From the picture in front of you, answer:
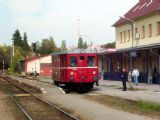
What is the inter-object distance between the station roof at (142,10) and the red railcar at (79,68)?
14.3 meters

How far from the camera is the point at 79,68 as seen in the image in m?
34.1

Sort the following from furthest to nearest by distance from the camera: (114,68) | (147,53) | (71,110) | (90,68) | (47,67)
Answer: (47,67) < (114,68) < (147,53) < (90,68) < (71,110)

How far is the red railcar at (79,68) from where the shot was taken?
1339 inches

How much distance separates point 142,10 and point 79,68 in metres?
21.5

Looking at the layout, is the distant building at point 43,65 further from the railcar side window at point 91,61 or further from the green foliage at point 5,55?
the railcar side window at point 91,61

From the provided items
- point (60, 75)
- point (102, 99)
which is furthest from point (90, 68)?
point (102, 99)

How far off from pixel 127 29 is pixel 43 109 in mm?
35797

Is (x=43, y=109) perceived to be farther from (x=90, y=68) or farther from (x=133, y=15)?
(x=133, y=15)

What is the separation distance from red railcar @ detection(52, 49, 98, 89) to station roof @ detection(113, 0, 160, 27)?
14.3 m

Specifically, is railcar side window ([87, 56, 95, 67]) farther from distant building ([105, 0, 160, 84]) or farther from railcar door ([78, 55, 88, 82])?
distant building ([105, 0, 160, 84])

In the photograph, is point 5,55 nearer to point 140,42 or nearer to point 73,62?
point 140,42

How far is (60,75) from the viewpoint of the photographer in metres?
35.8

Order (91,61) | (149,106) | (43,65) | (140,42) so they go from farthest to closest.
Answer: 1. (43,65)
2. (140,42)
3. (91,61)
4. (149,106)

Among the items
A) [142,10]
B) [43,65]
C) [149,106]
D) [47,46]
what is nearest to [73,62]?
[149,106]
